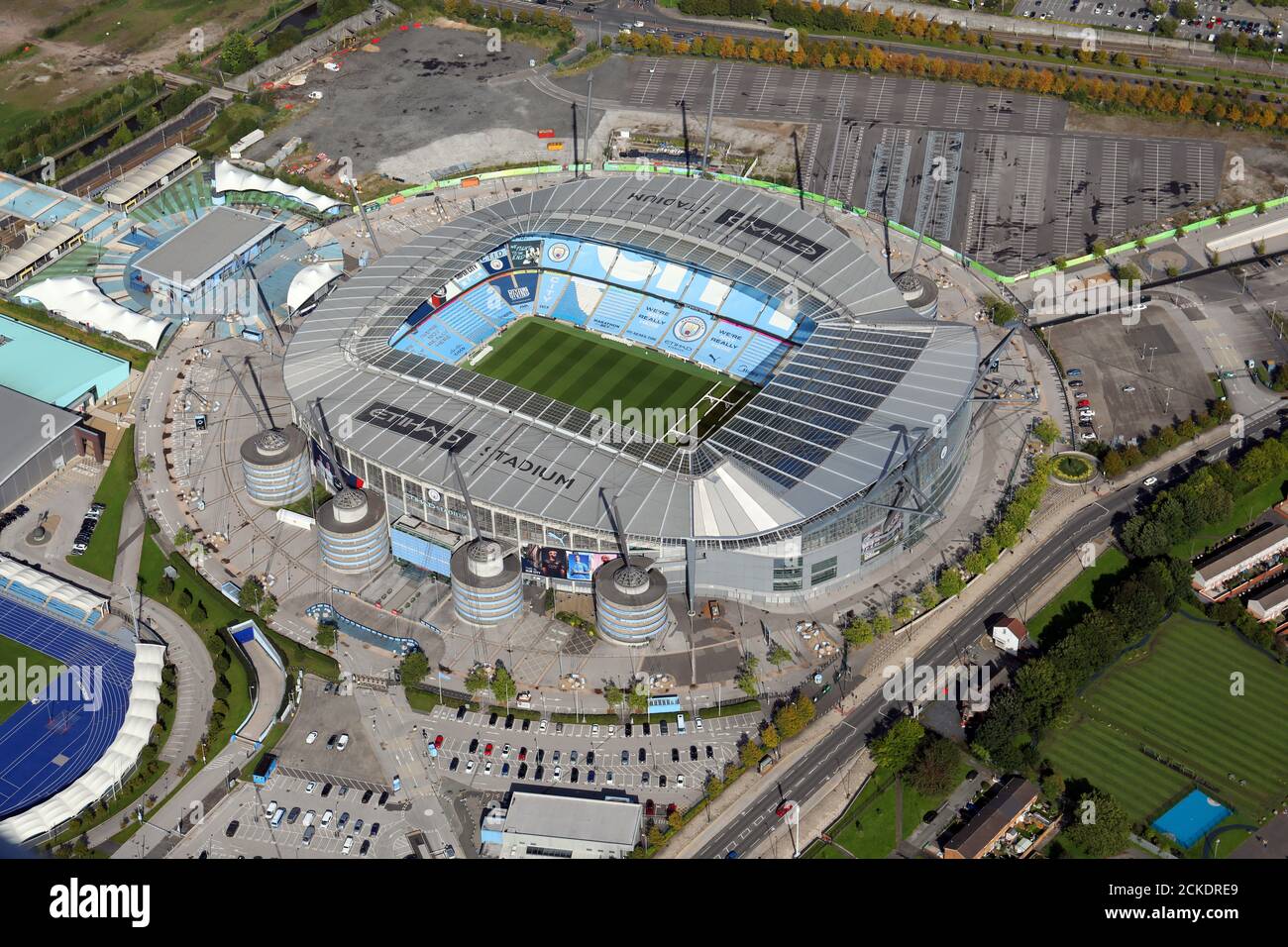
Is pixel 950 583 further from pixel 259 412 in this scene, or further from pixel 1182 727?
pixel 259 412

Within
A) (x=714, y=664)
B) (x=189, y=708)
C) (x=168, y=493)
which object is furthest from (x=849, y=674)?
(x=168, y=493)

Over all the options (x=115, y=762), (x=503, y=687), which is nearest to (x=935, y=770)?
(x=503, y=687)

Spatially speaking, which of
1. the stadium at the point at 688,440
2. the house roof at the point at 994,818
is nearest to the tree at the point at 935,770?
the house roof at the point at 994,818

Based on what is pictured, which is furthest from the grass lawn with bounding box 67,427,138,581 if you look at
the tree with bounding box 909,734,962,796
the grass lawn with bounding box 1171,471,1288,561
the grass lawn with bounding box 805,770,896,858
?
the grass lawn with bounding box 1171,471,1288,561

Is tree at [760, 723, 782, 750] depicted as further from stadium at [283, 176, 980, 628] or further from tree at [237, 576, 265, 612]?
tree at [237, 576, 265, 612]

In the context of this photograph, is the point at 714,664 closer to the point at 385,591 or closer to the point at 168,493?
the point at 385,591
